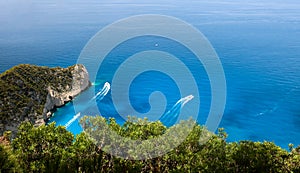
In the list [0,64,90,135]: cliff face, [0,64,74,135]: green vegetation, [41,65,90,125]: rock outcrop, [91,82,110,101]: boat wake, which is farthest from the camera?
[91,82,110,101]: boat wake

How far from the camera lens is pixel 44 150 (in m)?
22.5

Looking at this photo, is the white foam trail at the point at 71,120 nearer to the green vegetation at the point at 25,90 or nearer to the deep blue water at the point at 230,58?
the deep blue water at the point at 230,58

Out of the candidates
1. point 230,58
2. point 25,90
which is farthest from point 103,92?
point 230,58

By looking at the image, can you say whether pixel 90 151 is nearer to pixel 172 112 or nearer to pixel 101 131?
pixel 101 131

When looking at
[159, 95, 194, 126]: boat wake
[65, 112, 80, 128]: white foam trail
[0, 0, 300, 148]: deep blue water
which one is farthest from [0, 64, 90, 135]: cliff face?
[159, 95, 194, 126]: boat wake

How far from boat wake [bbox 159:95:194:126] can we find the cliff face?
2369 centimetres

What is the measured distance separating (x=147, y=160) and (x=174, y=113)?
37747mm

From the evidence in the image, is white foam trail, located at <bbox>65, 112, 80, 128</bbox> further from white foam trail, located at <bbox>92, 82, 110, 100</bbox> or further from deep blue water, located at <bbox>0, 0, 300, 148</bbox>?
white foam trail, located at <bbox>92, 82, 110, 100</bbox>

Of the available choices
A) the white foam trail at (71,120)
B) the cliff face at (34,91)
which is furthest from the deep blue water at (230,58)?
the cliff face at (34,91)

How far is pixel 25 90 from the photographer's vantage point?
195 ft

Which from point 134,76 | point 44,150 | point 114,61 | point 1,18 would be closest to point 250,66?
point 134,76

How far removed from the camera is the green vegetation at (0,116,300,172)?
70.5 ft

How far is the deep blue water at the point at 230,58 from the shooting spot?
5891cm

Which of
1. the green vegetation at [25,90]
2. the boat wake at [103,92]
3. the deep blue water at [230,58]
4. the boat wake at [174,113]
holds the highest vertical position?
the deep blue water at [230,58]
